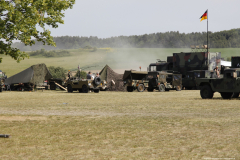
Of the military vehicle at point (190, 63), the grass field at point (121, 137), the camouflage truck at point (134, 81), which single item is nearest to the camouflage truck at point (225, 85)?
the grass field at point (121, 137)

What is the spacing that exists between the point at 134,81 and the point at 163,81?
2.80 meters

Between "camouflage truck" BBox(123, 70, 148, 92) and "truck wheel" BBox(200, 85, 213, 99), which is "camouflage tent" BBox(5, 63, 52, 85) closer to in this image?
"camouflage truck" BBox(123, 70, 148, 92)

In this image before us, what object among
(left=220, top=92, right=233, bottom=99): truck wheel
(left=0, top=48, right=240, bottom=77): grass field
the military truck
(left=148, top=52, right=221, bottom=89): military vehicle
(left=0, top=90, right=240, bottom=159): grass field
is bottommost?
(left=0, top=90, right=240, bottom=159): grass field

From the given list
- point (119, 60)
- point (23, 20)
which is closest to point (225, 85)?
point (23, 20)

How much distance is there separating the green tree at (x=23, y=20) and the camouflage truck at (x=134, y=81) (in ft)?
59.2

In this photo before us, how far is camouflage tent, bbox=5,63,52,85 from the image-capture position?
35.1 meters

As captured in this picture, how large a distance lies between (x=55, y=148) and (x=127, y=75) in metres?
25.2

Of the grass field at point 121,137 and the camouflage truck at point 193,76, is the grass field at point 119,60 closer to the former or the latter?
the camouflage truck at point 193,76

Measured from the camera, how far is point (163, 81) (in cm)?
3133

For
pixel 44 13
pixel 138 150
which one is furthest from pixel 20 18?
pixel 138 150

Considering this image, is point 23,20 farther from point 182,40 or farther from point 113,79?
point 182,40

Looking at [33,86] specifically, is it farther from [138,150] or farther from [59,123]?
[138,150]

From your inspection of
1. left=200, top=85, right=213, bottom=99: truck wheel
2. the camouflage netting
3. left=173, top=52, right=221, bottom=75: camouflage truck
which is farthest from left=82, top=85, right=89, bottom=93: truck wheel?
left=173, top=52, right=221, bottom=75: camouflage truck

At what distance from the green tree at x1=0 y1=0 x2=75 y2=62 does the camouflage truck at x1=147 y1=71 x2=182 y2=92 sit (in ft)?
61.5
